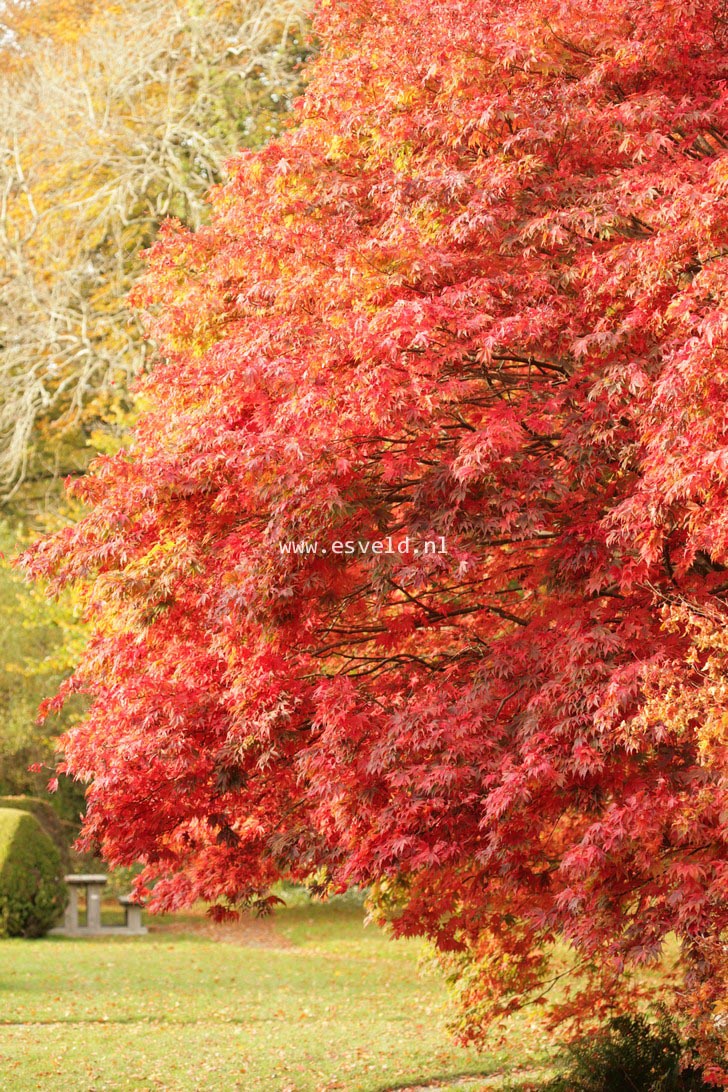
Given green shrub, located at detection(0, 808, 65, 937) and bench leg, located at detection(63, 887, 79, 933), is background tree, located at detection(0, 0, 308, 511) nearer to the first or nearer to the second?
green shrub, located at detection(0, 808, 65, 937)

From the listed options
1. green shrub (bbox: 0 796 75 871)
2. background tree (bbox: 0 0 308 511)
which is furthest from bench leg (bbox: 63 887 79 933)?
background tree (bbox: 0 0 308 511)

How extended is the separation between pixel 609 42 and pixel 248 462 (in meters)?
3.05

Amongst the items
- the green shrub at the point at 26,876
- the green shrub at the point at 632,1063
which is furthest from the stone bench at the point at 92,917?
the green shrub at the point at 632,1063

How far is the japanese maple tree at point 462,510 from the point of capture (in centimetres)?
581

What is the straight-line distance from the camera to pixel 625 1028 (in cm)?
843

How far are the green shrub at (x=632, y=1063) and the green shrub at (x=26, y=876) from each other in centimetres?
990

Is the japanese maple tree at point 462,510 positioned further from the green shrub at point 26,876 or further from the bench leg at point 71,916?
the bench leg at point 71,916

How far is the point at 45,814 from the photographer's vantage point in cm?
1947

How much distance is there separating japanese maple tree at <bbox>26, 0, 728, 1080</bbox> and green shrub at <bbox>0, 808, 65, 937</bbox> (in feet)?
31.3

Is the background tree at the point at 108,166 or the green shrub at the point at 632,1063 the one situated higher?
the background tree at the point at 108,166

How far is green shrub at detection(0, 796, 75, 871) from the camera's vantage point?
1845 centimetres

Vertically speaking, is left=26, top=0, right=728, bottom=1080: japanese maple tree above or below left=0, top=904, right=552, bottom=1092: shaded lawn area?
above

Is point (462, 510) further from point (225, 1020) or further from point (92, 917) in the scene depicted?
point (92, 917)

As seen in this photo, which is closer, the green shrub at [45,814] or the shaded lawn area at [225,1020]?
the shaded lawn area at [225,1020]
